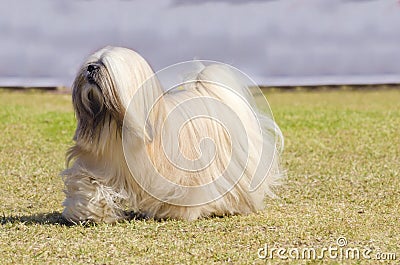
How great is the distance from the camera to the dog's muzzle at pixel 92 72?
A: 539 centimetres

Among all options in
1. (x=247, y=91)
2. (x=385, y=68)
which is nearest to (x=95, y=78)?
(x=247, y=91)

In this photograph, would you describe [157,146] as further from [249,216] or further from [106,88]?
[249,216]

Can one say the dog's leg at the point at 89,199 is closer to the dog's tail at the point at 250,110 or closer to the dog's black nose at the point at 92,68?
the dog's black nose at the point at 92,68

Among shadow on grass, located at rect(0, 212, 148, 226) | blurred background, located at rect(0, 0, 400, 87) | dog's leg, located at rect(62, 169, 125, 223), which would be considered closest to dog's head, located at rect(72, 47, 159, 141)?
dog's leg, located at rect(62, 169, 125, 223)

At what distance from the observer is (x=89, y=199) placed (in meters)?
5.68

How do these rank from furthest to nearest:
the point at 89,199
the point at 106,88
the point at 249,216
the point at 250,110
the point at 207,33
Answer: the point at 207,33
the point at 250,110
the point at 249,216
the point at 89,199
the point at 106,88

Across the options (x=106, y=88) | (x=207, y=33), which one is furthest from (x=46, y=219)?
(x=207, y=33)

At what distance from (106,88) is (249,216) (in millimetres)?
1453

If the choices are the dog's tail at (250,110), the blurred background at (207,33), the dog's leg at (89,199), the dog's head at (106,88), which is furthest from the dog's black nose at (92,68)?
the blurred background at (207,33)

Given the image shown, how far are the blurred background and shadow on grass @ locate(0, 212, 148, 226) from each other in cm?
649

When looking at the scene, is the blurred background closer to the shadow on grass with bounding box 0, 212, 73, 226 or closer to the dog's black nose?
the shadow on grass with bounding box 0, 212, 73, 226

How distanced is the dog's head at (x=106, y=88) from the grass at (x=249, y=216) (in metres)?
0.71

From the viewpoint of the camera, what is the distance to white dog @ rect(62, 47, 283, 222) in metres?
5.50

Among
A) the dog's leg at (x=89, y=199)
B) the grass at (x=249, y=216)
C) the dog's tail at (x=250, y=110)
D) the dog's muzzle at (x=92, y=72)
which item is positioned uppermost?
the dog's muzzle at (x=92, y=72)
